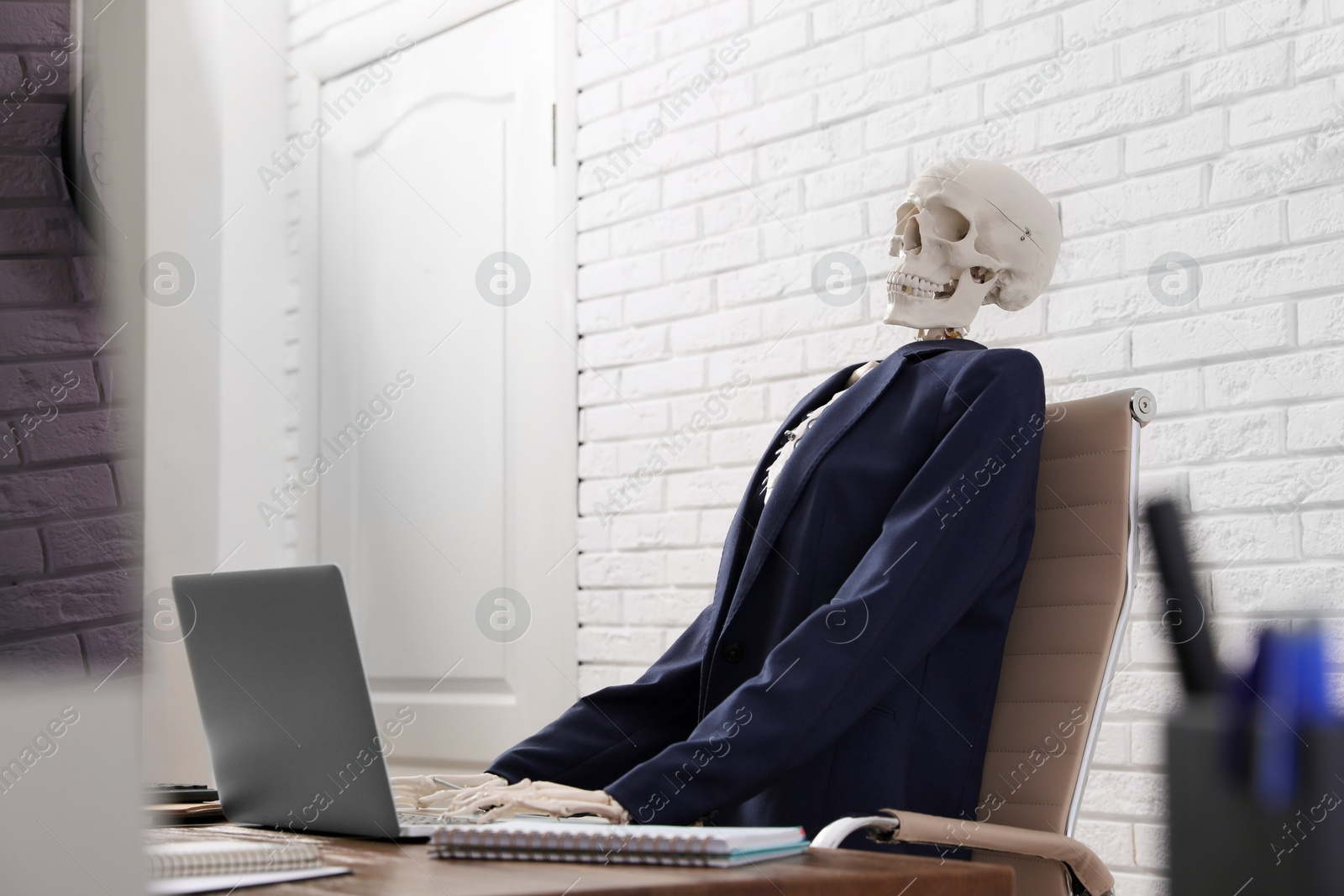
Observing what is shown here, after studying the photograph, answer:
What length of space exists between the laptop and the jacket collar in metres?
0.62

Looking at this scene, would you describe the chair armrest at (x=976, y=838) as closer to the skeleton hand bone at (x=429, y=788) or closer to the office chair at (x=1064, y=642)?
the office chair at (x=1064, y=642)

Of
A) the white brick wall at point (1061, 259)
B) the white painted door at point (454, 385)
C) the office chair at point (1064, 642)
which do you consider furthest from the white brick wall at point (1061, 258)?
the office chair at point (1064, 642)

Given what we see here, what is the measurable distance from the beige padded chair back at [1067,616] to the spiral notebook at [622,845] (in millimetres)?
583

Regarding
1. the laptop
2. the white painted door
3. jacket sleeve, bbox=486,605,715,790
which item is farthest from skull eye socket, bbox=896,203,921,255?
the white painted door

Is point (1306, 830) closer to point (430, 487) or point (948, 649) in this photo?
point (948, 649)

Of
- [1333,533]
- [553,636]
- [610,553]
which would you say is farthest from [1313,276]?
[553,636]

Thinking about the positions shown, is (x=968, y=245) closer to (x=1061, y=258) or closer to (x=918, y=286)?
(x=918, y=286)

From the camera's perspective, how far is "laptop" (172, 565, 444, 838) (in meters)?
0.89

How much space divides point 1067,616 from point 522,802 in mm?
651

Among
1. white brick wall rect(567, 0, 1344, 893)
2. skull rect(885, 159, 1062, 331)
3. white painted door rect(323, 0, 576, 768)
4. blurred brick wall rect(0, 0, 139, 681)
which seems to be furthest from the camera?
white painted door rect(323, 0, 576, 768)

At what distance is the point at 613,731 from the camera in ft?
5.22

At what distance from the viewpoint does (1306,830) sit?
1.03 metres

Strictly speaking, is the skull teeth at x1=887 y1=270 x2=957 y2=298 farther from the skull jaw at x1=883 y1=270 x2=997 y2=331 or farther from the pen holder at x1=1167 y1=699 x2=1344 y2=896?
the pen holder at x1=1167 y1=699 x2=1344 y2=896

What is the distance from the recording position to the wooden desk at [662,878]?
0.66 meters
